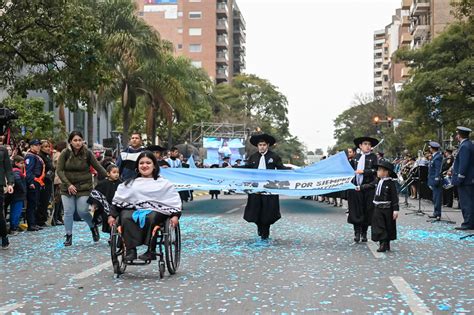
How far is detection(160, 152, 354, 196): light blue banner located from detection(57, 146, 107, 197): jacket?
9.24ft

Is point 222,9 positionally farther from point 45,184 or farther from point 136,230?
point 136,230

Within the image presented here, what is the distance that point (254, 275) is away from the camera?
31.2 ft

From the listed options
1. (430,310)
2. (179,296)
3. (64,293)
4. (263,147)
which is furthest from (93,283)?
(263,147)

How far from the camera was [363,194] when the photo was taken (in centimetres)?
1353

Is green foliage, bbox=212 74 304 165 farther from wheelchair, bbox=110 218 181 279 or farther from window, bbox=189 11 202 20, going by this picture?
wheelchair, bbox=110 218 181 279

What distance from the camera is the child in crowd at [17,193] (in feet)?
50.3

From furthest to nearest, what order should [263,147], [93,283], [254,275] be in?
1. [263,147]
2. [254,275]
3. [93,283]

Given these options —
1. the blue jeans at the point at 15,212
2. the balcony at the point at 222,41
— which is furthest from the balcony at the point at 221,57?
the blue jeans at the point at 15,212

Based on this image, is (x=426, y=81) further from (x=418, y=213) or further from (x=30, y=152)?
(x=30, y=152)

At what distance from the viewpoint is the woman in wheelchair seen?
912cm

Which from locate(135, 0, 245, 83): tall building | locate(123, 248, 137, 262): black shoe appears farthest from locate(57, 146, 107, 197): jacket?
locate(135, 0, 245, 83): tall building

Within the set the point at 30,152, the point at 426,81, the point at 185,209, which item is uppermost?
the point at 426,81

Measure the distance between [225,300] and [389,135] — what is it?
212 feet

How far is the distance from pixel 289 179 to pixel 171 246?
5.48 metres
